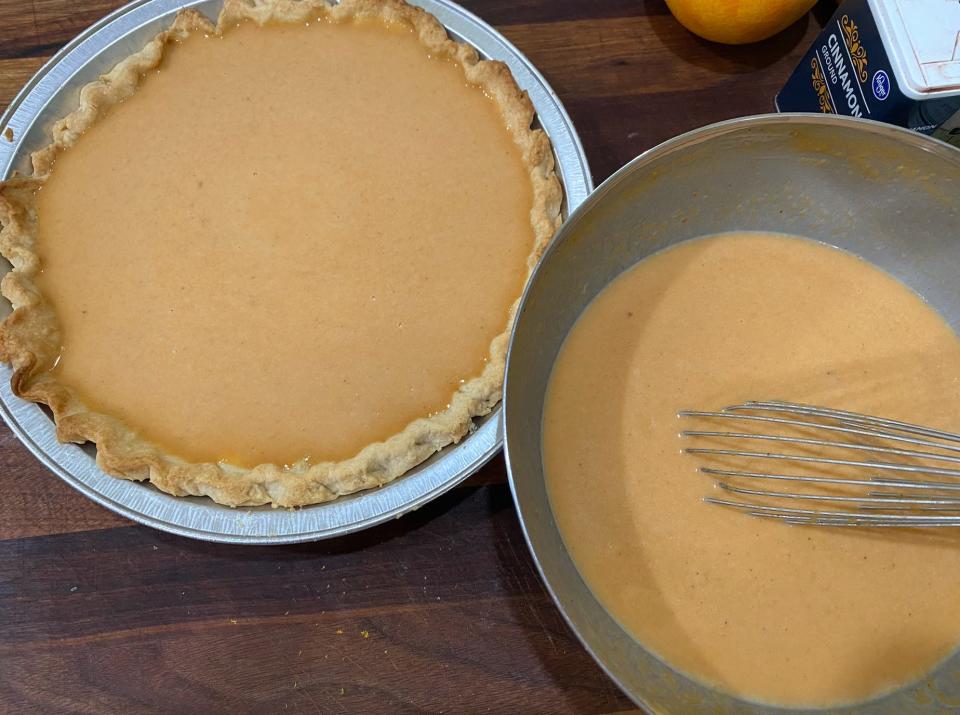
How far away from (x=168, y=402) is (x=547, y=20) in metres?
1.13

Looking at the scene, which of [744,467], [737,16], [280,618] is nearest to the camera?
[744,467]

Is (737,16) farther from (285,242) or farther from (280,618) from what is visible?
(280,618)

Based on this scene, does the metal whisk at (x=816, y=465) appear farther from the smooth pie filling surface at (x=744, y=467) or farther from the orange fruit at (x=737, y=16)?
the orange fruit at (x=737, y=16)

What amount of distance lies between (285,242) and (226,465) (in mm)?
412

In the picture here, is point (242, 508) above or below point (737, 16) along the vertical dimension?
below

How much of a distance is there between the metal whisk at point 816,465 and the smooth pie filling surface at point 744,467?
3 cm

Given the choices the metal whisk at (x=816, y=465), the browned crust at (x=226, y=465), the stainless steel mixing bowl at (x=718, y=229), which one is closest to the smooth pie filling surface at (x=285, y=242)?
the browned crust at (x=226, y=465)

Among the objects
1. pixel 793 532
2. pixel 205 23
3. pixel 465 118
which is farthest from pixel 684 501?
pixel 205 23

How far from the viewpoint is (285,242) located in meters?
1.26

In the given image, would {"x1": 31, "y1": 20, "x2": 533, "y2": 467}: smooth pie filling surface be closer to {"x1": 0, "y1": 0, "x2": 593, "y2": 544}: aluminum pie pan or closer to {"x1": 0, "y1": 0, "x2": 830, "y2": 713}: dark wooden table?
{"x1": 0, "y1": 0, "x2": 593, "y2": 544}: aluminum pie pan

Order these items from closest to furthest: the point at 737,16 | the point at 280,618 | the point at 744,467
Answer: the point at 744,467
the point at 280,618
the point at 737,16

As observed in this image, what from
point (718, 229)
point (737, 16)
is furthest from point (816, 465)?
point (737, 16)

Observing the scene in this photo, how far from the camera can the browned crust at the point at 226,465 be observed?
1.11 m

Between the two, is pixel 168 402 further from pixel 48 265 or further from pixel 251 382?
pixel 48 265
